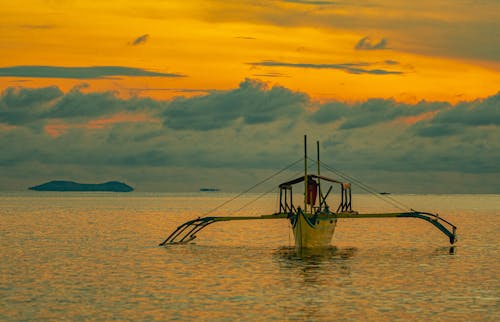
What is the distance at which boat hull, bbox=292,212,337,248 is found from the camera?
83938 mm

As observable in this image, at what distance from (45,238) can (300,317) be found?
71.6 metres

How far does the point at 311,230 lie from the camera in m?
84.7

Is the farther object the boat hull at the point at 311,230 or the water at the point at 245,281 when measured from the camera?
the boat hull at the point at 311,230

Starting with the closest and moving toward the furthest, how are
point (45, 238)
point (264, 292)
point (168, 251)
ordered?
point (264, 292) → point (168, 251) → point (45, 238)

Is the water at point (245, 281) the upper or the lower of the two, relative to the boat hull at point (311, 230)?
lower

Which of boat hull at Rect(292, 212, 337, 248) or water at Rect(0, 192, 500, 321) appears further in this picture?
boat hull at Rect(292, 212, 337, 248)

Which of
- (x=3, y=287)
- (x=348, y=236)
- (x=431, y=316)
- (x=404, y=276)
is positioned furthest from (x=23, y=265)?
(x=348, y=236)

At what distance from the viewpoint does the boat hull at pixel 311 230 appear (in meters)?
83.9

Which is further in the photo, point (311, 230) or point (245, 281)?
point (311, 230)

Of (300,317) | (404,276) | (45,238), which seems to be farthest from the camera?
(45,238)

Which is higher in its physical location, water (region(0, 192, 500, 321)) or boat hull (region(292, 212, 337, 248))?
boat hull (region(292, 212, 337, 248))

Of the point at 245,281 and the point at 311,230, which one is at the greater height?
the point at 311,230

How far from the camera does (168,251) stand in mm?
84500

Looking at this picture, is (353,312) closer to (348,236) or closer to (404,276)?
(404,276)
